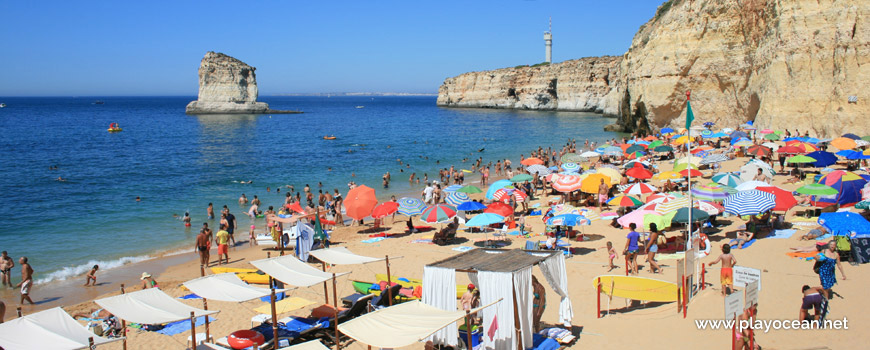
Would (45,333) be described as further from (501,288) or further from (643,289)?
(643,289)

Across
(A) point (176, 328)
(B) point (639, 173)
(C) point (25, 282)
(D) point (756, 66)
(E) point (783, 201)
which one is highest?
(D) point (756, 66)

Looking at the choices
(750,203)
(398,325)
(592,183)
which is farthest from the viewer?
(592,183)

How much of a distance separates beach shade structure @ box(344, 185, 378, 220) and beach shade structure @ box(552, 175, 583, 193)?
254 inches

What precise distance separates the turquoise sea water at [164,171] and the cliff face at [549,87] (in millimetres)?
23582

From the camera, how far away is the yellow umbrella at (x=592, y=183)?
1900 cm

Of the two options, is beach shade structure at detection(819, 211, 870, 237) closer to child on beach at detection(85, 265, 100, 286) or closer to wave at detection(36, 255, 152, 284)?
child on beach at detection(85, 265, 100, 286)

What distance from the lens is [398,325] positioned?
23.9 feet

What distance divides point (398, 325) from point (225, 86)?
98453 millimetres

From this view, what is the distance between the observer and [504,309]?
7516mm

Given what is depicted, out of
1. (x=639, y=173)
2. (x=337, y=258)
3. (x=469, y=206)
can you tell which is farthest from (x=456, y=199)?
(x=639, y=173)

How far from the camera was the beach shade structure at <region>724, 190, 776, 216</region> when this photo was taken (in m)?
12.3

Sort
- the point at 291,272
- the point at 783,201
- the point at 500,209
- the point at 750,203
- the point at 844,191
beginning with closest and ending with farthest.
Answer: the point at 291,272 → the point at 750,203 → the point at 783,201 → the point at 844,191 → the point at 500,209

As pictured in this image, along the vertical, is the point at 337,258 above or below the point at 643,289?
above

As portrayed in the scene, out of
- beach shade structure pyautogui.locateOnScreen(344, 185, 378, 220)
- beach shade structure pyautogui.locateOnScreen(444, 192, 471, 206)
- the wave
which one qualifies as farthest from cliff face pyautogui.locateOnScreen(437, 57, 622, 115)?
the wave
